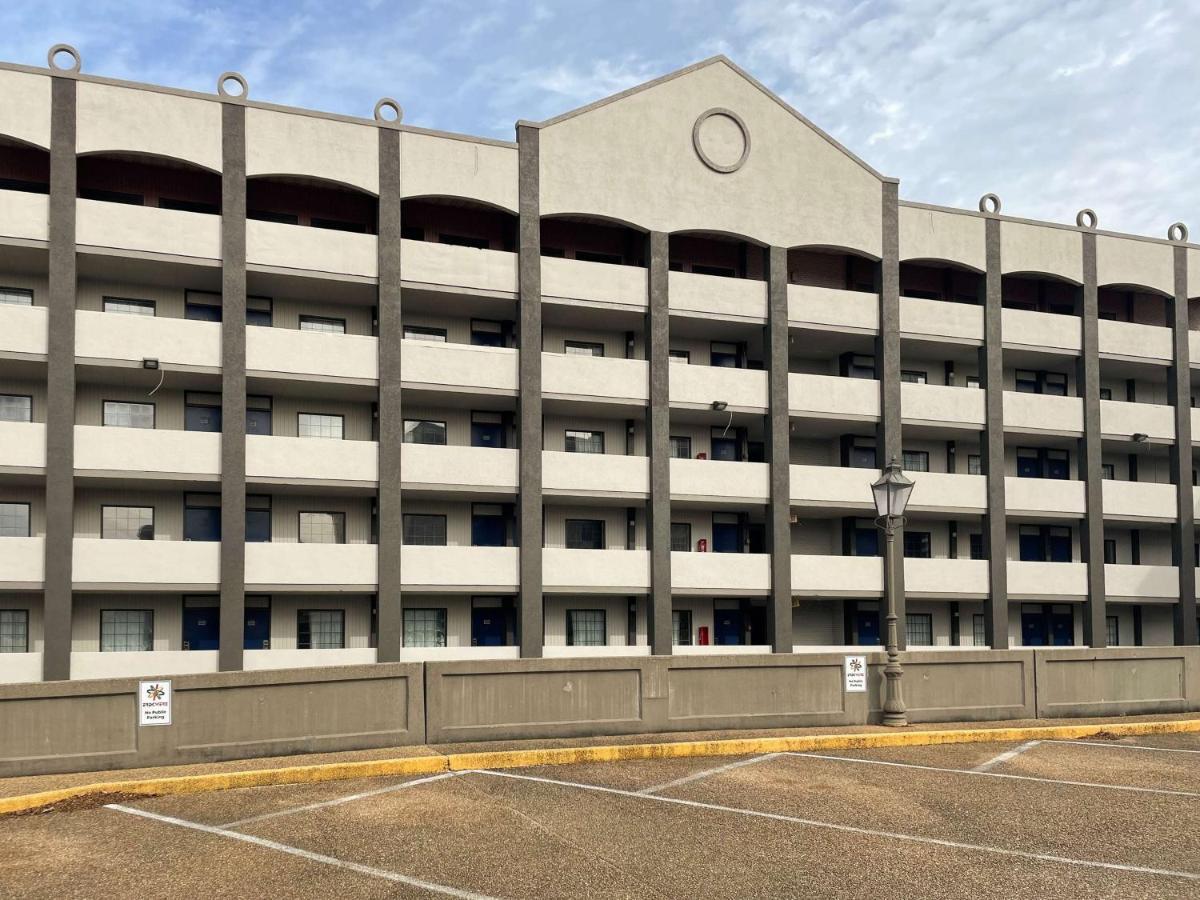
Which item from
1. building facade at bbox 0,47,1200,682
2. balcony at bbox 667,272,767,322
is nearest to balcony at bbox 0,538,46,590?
building facade at bbox 0,47,1200,682

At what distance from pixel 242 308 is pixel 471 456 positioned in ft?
26.7

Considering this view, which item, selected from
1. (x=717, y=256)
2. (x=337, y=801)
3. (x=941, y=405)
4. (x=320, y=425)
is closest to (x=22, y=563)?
(x=320, y=425)

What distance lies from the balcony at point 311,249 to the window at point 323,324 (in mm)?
2372

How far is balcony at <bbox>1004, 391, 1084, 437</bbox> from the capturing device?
139 ft

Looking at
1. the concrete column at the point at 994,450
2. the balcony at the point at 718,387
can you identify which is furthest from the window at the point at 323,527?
the concrete column at the point at 994,450

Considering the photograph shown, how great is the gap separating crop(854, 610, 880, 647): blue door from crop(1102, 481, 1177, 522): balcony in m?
10.6

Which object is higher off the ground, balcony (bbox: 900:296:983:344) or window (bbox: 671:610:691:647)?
balcony (bbox: 900:296:983:344)

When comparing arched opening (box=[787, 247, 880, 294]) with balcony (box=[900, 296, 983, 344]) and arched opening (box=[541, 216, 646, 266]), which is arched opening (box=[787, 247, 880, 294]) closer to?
balcony (box=[900, 296, 983, 344])

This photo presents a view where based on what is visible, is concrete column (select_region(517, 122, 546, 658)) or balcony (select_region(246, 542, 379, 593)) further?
concrete column (select_region(517, 122, 546, 658))

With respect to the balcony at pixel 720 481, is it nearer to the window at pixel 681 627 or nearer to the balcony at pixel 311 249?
the window at pixel 681 627

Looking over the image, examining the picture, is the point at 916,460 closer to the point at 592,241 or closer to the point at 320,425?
the point at 592,241

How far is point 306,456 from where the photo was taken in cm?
3319

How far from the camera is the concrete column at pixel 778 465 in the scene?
37969 mm

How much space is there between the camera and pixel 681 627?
38969 millimetres
